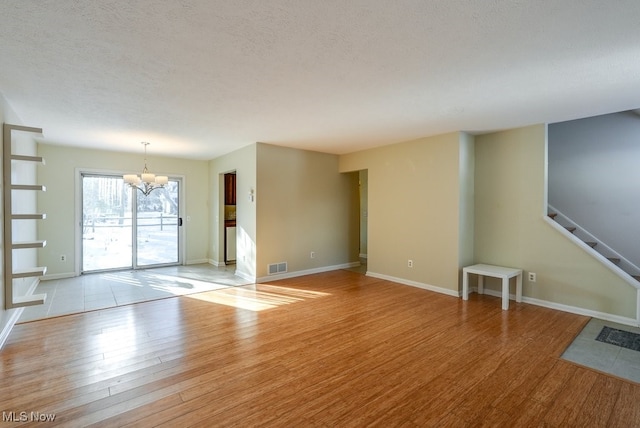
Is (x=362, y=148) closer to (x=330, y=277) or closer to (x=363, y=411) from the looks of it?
(x=330, y=277)

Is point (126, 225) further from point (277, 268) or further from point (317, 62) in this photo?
point (317, 62)

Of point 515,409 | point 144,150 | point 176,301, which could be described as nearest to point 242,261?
point 176,301

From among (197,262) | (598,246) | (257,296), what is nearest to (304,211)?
(257,296)

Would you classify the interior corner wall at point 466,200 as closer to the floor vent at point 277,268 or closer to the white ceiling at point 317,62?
the white ceiling at point 317,62

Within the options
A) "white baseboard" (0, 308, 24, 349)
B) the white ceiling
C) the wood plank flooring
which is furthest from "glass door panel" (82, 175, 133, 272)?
the wood plank flooring

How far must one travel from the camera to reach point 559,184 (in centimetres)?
542

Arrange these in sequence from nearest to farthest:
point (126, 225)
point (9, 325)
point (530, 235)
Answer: point (9, 325) < point (530, 235) < point (126, 225)

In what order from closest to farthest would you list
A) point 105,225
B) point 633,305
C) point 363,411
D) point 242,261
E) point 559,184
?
1. point 363,411
2. point 633,305
3. point 559,184
4. point 242,261
5. point 105,225

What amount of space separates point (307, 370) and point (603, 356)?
2.75 metres

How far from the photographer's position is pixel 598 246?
191 inches

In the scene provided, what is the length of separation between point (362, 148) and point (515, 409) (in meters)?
4.80

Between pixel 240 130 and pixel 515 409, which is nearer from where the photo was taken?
pixel 515 409

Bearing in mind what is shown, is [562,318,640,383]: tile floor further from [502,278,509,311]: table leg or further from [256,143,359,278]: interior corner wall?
[256,143,359,278]: interior corner wall

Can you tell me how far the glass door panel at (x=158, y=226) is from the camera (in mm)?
6657
